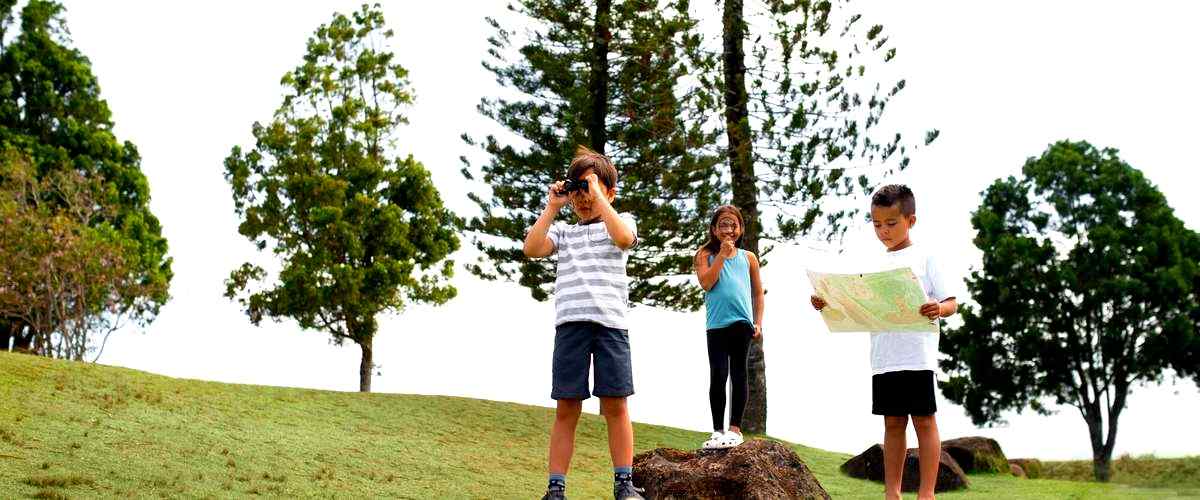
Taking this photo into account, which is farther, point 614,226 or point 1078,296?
point 1078,296

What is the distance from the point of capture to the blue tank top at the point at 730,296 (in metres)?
6.36

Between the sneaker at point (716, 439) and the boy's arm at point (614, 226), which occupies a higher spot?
the boy's arm at point (614, 226)

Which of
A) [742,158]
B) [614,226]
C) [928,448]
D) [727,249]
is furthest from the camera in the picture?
[742,158]

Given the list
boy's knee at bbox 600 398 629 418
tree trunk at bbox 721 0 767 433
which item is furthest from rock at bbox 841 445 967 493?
boy's knee at bbox 600 398 629 418

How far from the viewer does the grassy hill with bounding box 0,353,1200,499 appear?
22.5 feet

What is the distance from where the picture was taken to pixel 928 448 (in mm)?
4980

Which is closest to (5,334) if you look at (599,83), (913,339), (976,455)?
(599,83)

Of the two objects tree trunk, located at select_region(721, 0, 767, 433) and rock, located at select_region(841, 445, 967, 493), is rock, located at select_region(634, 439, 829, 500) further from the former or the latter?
tree trunk, located at select_region(721, 0, 767, 433)

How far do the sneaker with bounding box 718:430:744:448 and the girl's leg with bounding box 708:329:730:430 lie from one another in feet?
0.24

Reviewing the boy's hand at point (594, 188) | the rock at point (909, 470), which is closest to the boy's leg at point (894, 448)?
the boy's hand at point (594, 188)

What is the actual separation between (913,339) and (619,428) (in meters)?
1.45

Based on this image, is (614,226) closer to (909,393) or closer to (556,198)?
(556,198)

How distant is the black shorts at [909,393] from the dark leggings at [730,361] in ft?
4.80

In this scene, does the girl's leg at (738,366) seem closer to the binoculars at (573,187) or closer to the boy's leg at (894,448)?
the boy's leg at (894,448)
